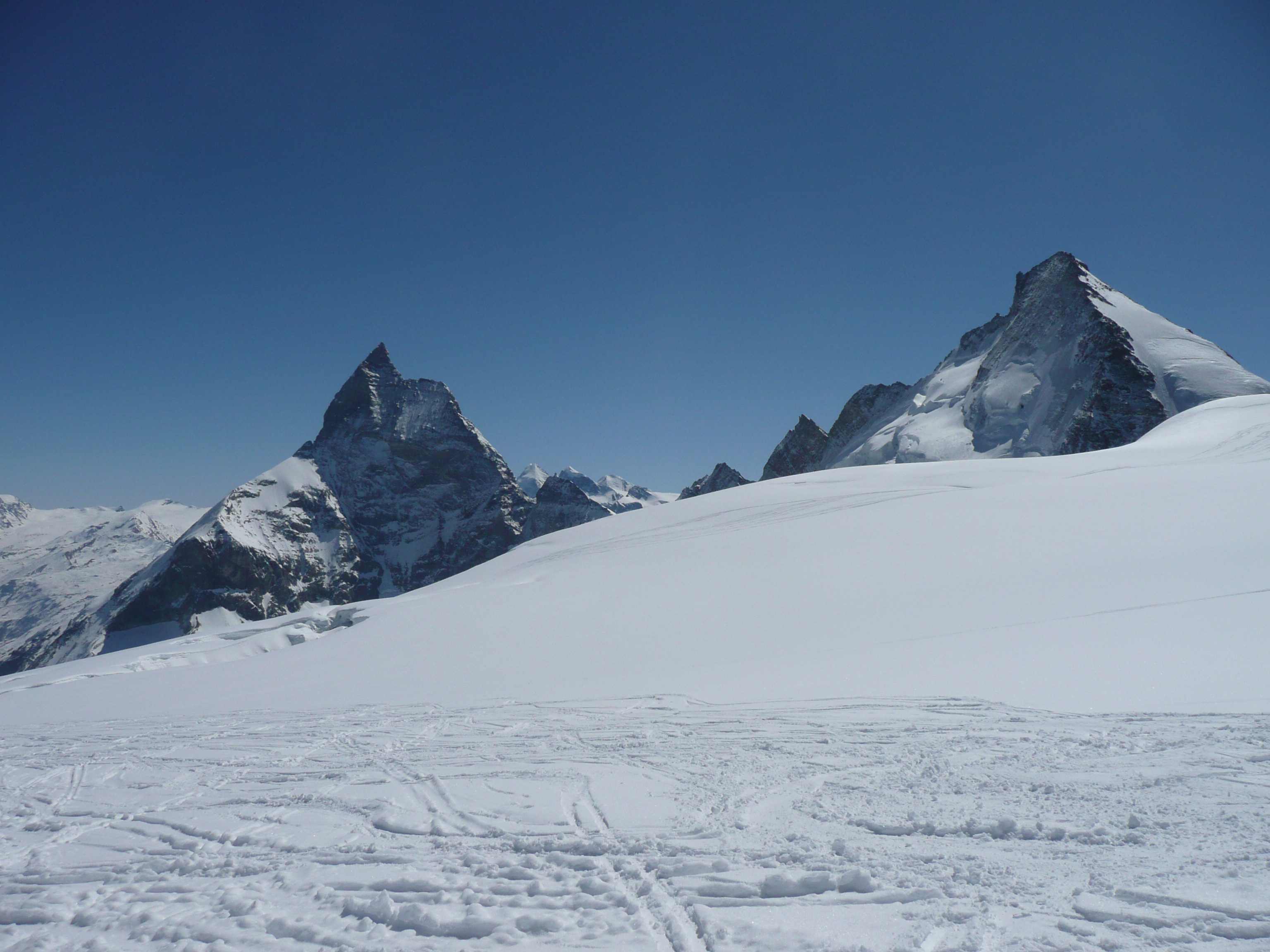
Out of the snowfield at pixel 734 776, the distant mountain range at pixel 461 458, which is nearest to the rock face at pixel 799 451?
the distant mountain range at pixel 461 458

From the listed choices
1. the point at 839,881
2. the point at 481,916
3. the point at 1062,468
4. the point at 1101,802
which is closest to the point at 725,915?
the point at 839,881

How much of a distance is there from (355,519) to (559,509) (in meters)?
51.1

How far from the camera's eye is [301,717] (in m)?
8.77

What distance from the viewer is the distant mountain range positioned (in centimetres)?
5753

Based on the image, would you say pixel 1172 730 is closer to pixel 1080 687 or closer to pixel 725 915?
pixel 1080 687

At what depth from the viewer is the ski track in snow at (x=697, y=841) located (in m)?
3.20

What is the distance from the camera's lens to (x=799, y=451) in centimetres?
10738

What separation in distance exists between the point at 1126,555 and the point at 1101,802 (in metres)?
8.79

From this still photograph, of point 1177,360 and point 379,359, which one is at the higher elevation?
point 379,359

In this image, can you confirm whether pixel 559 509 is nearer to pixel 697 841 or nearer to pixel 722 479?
pixel 722 479

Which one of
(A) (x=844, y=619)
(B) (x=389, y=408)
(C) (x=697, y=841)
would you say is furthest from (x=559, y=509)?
(C) (x=697, y=841)

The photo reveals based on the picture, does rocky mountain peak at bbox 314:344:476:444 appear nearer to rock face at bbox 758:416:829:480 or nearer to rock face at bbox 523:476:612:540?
rock face at bbox 523:476:612:540

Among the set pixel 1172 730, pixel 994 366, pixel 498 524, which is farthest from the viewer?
pixel 498 524

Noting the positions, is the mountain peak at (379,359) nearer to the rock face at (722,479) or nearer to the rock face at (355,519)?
the rock face at (355,519)
